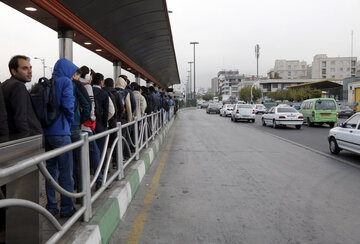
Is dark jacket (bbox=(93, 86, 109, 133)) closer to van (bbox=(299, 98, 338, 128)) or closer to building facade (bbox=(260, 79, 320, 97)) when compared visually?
van (bbox=(299, 98, 338, 128))

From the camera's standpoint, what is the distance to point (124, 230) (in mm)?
3947

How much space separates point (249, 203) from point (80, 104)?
292 cm

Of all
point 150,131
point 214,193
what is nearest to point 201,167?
point 214,193

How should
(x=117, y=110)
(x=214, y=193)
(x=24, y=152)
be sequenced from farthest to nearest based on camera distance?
(x=117, y=110)
(x=214, y=193)
(x=24, y=152)

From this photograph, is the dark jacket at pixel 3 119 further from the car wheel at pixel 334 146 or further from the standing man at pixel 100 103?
the car wheel at pixel 334 146

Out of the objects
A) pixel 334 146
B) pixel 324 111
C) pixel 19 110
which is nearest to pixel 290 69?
pixel 324 111

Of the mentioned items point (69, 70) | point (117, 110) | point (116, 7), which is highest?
point (116, 7)

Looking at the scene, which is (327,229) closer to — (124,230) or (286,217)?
(286,217)

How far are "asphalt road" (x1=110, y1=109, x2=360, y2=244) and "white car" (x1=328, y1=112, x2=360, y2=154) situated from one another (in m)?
0.60

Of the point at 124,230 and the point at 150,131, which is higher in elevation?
the point at 150,131

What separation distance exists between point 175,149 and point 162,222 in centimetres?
661

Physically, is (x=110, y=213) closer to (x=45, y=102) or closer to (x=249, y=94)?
(x=45, y=102)

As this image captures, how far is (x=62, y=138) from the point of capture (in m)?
3.75

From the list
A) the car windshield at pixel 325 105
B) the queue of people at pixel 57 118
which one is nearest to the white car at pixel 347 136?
the queue of people at pixel 57 118
